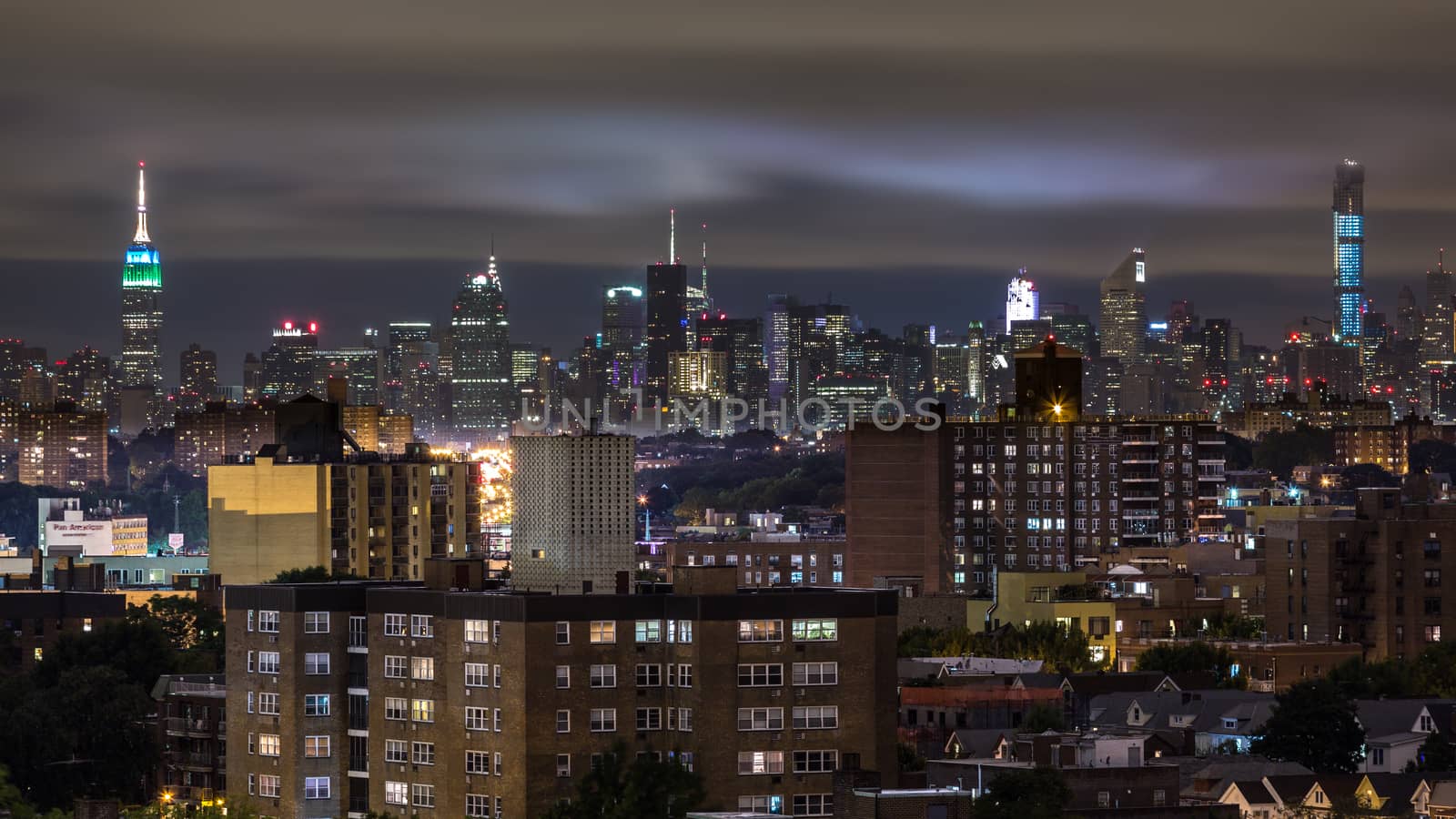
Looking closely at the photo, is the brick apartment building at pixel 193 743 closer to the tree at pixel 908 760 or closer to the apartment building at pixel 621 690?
the apartment building at pixel 621 690

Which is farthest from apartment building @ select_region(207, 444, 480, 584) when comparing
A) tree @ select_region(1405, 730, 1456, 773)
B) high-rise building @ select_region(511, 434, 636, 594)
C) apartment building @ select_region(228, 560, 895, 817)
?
apartment building @ select_region(228, 560, 895, 817)

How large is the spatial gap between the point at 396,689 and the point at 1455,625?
7856 cm

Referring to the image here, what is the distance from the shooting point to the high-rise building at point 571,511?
89812 mm

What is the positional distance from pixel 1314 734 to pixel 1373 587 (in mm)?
49200

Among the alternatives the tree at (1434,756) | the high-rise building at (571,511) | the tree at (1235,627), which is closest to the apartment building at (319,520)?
the tree at (1235,627)

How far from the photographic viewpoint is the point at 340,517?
193625 millimetres

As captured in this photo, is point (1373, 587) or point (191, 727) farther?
point (1373, 587)

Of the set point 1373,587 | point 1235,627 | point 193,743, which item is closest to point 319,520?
point 1235,627

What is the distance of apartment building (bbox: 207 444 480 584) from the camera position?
193 m

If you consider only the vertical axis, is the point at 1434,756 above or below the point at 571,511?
below

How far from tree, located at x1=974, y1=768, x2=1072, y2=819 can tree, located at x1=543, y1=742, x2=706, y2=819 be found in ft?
24.4

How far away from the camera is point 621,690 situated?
8438cm

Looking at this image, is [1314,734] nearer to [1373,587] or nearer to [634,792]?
[634,792]

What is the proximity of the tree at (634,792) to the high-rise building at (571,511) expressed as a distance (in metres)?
8.93
